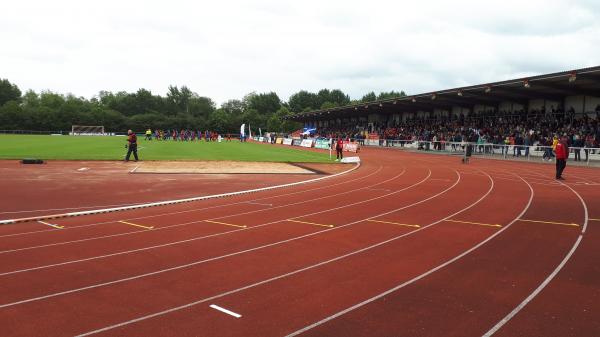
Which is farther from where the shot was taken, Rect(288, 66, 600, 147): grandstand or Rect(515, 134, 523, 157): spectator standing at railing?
Rect(515, 134, 523, 157): spectator standing at railing

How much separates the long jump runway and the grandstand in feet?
69.3

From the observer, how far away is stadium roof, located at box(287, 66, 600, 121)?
2697 centimetres

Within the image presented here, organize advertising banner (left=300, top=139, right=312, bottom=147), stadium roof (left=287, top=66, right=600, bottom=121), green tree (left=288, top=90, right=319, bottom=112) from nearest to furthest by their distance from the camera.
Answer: stadium roof (left=287, top=66, right=600, bottom=121)
advertising banner (left=300, top=139, right=312, bottom=147)
green tree (left=288, top=90, right=319, bottom=112)

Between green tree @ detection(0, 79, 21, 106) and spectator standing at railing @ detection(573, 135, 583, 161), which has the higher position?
green tree @ detection(0, 79, 21, 106)

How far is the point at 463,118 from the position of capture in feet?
149

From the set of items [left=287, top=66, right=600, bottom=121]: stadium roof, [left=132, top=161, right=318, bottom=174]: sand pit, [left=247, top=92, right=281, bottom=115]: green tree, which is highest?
[left=247, top=92, right=281, bottom=115]: green tree

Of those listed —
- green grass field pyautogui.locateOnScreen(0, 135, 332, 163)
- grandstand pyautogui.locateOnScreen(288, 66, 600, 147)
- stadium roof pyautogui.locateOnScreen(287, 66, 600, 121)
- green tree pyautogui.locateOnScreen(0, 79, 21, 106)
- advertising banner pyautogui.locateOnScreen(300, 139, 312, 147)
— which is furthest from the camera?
green tree pyautogui.locateOnScreen(0, 79, 21, 106)

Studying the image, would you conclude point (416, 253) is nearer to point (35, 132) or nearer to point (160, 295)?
point (160, 295)

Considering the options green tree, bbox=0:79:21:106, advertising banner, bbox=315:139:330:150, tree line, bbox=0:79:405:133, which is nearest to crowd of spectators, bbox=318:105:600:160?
advertising banner, bbox=315:139:330:150

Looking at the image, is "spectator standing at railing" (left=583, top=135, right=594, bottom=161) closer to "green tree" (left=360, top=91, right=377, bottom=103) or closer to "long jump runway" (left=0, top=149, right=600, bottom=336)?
"long jump runway" (left=0, top=149, right=600, bottom=336)

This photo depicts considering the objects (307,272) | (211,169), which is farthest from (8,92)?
(307,272)

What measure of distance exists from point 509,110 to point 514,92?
6.19 meters

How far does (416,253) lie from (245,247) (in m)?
2.91

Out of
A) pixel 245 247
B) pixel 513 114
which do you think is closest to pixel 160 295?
pixel 245 247
